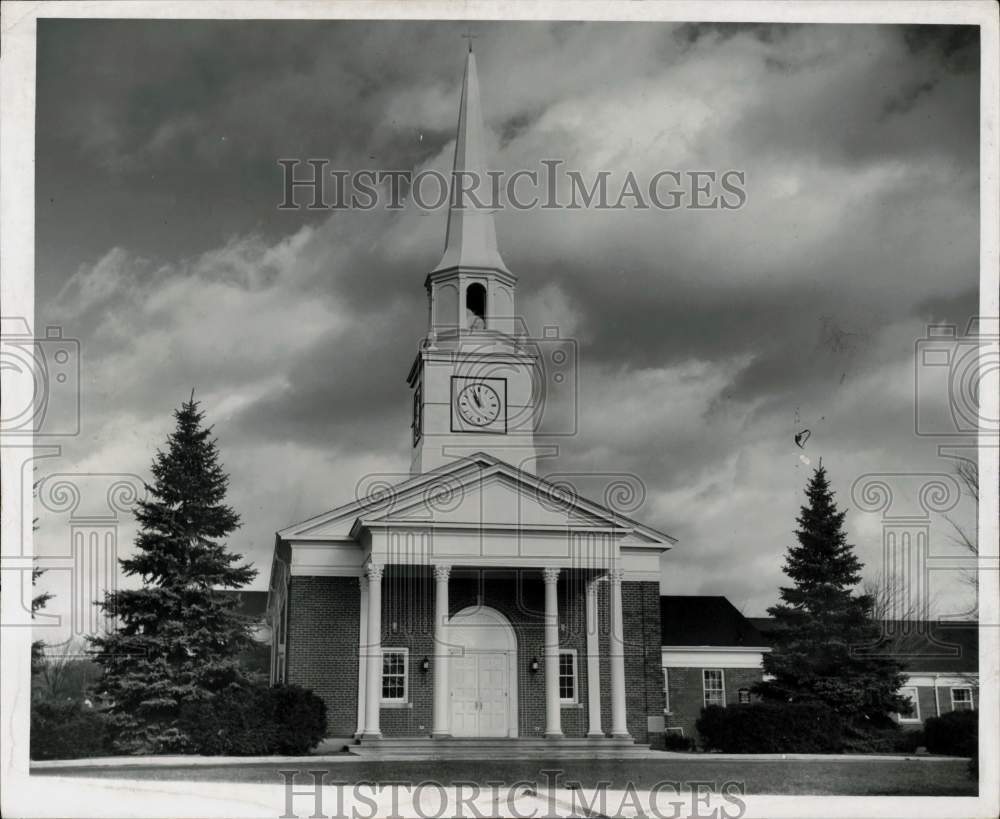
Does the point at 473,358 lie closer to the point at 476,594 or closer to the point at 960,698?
the point at 476,594

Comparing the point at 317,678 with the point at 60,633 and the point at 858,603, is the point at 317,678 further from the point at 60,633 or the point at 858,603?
the point at 858,603

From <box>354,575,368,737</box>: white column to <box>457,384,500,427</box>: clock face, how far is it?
223 inches

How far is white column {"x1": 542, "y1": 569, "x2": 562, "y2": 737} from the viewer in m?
30.0

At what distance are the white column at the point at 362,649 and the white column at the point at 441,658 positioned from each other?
1.88 m

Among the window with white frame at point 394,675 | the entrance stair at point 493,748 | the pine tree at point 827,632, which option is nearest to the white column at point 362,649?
the window with white frame at point 394,675

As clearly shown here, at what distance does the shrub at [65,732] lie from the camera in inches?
974

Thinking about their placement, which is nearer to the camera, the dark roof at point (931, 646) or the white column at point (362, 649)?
the dark roof at point (931, 646)

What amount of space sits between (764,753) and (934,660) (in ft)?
34.5

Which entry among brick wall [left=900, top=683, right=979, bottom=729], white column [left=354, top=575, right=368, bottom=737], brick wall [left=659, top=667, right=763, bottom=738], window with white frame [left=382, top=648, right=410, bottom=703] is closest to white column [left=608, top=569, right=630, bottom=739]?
window with white frame [left=382, top=648, right=410, bottom=703]

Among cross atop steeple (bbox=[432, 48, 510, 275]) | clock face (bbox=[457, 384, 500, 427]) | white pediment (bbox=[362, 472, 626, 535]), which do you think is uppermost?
cross atop steeple (bbox=[432, 48, 510, 275])

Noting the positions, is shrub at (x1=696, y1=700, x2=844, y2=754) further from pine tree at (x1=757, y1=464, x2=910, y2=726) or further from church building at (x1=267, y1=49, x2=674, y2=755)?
pine tree at (x1=757, y1=464, x2=910, y2=726)

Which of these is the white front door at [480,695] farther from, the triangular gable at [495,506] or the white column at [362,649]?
the triangular gable at [495,506]

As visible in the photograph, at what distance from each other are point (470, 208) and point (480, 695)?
43.7 ft

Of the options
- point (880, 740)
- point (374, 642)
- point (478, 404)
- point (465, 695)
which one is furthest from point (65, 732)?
point (880, 740)
